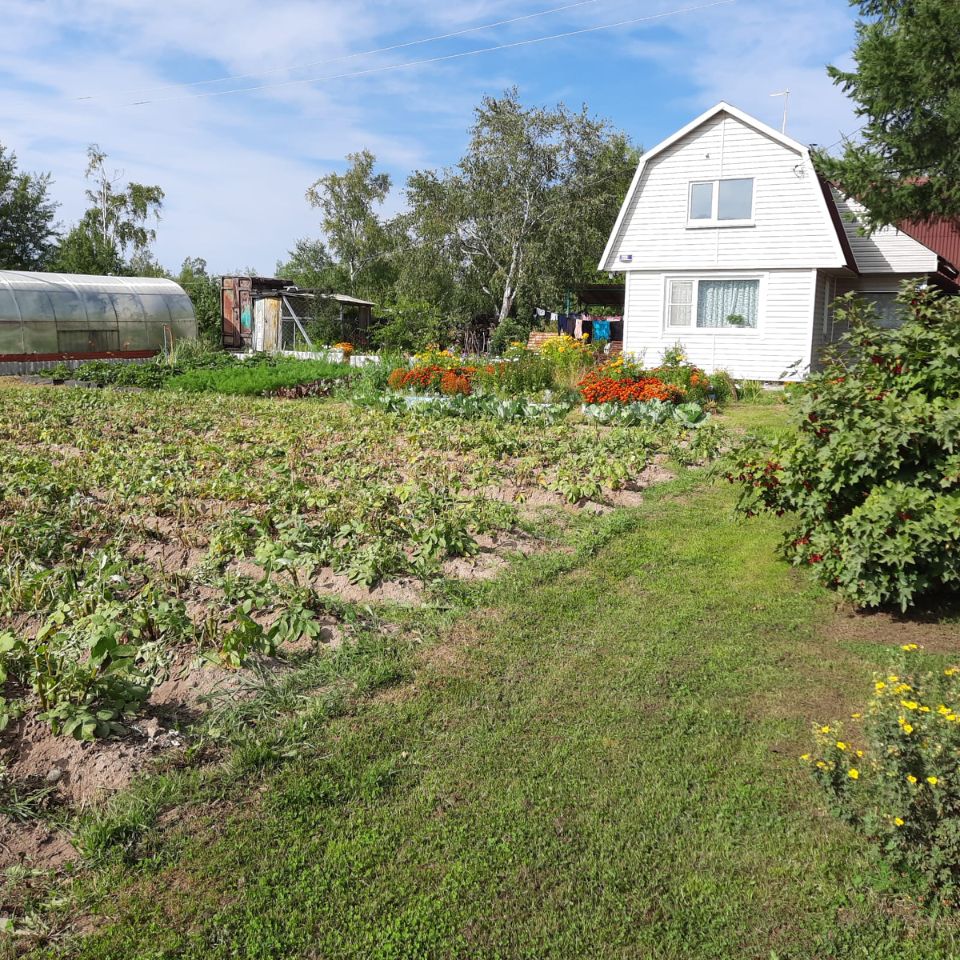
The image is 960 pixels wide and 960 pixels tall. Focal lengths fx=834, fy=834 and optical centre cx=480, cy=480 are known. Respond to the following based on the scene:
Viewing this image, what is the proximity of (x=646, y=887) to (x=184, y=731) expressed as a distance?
1.97 m

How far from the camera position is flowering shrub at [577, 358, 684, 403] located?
1190 cm

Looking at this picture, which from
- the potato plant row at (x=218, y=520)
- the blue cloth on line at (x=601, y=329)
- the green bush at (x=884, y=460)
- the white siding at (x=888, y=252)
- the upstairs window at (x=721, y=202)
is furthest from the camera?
the blue cloth on line at (x=601, y=329)

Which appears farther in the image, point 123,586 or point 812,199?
point 812,199

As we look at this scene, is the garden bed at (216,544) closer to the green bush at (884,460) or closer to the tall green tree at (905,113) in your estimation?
the green bush at (884,460)

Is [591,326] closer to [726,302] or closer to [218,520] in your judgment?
[726,302]

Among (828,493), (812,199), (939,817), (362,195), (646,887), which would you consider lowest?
(646,887)

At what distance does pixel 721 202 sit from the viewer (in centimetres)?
1800

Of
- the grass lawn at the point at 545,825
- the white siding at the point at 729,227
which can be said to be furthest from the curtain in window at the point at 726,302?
the grass lawn at the point at 545,825

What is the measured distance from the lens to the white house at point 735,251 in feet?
56.5

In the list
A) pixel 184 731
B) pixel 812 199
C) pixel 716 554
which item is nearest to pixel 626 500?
pixel 716 554

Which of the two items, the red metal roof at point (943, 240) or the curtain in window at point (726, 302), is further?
the red metal roof at point (943, 240)

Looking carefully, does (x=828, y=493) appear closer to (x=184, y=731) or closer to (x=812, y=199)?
(x=184, y=731)

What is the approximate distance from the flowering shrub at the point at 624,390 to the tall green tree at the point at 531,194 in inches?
734

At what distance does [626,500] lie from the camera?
24.1ft
